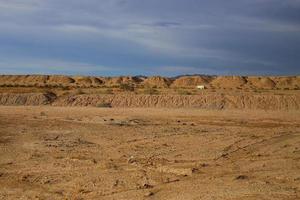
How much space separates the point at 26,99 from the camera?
189 ft

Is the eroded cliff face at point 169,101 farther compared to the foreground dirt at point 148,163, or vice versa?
the eroded cliff face at point 169,101

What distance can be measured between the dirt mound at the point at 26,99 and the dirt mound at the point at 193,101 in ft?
4.66

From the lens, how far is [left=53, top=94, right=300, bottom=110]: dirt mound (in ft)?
168

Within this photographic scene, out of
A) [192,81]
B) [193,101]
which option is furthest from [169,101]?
[192,81]

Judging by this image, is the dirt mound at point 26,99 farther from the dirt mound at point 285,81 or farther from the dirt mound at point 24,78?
the dirt mound at point 285,81

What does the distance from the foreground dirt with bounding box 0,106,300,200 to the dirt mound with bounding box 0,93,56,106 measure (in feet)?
96.0

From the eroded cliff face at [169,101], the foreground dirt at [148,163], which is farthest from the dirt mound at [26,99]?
the foreground dirt at [148,163]

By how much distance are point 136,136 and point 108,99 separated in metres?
32.6

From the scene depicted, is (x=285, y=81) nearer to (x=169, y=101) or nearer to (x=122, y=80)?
(x=122, y=80)

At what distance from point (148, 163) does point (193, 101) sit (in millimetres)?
37553

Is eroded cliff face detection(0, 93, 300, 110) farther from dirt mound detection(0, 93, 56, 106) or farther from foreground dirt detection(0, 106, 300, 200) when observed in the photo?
foreground dirt detection(0, 106, 300, 200)

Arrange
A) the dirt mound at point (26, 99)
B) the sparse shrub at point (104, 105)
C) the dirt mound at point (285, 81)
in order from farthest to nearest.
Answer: the dirt mound at point (285, 81) → the dirt mound at point (26, 99) → the sparse shrub at point (104, 105)

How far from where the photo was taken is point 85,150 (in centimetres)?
1992

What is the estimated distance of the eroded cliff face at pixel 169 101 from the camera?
51.5 meters
